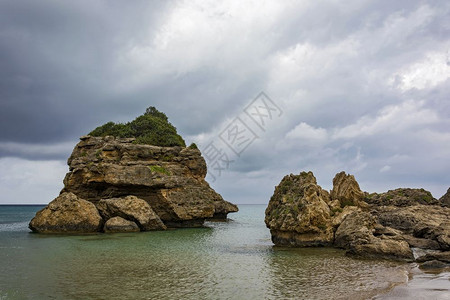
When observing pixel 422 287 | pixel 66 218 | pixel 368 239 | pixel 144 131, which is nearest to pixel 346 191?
pixel 368 239

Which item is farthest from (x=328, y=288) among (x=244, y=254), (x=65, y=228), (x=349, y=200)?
(x=65, y=228)

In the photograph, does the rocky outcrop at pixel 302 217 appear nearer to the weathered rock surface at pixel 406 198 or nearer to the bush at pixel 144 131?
the weathered rock surface at pixel 406 198

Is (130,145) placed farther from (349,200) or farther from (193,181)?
(349,200)

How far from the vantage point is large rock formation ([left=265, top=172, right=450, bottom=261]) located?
2406 centimetres

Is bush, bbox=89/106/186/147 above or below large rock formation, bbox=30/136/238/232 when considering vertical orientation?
above

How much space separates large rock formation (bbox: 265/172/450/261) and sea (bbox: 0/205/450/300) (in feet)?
4.97

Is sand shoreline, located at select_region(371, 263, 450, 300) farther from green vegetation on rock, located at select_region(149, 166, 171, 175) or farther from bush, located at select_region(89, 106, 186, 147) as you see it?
bush, located at select_region(89, 106, 186, 147)

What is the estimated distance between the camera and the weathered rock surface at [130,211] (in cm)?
4147

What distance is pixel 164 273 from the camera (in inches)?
736

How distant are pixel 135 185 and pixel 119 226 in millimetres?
6757

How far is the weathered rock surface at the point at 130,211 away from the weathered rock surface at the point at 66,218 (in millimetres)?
2255

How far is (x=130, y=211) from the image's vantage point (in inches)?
1642

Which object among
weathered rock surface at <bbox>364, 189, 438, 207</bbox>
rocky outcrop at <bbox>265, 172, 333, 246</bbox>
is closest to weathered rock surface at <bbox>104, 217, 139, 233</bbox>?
rocky outcrop at <bbox>265, 172, 333, 246</bbox>

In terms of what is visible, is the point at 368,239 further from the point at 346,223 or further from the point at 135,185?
the point at 135,185
